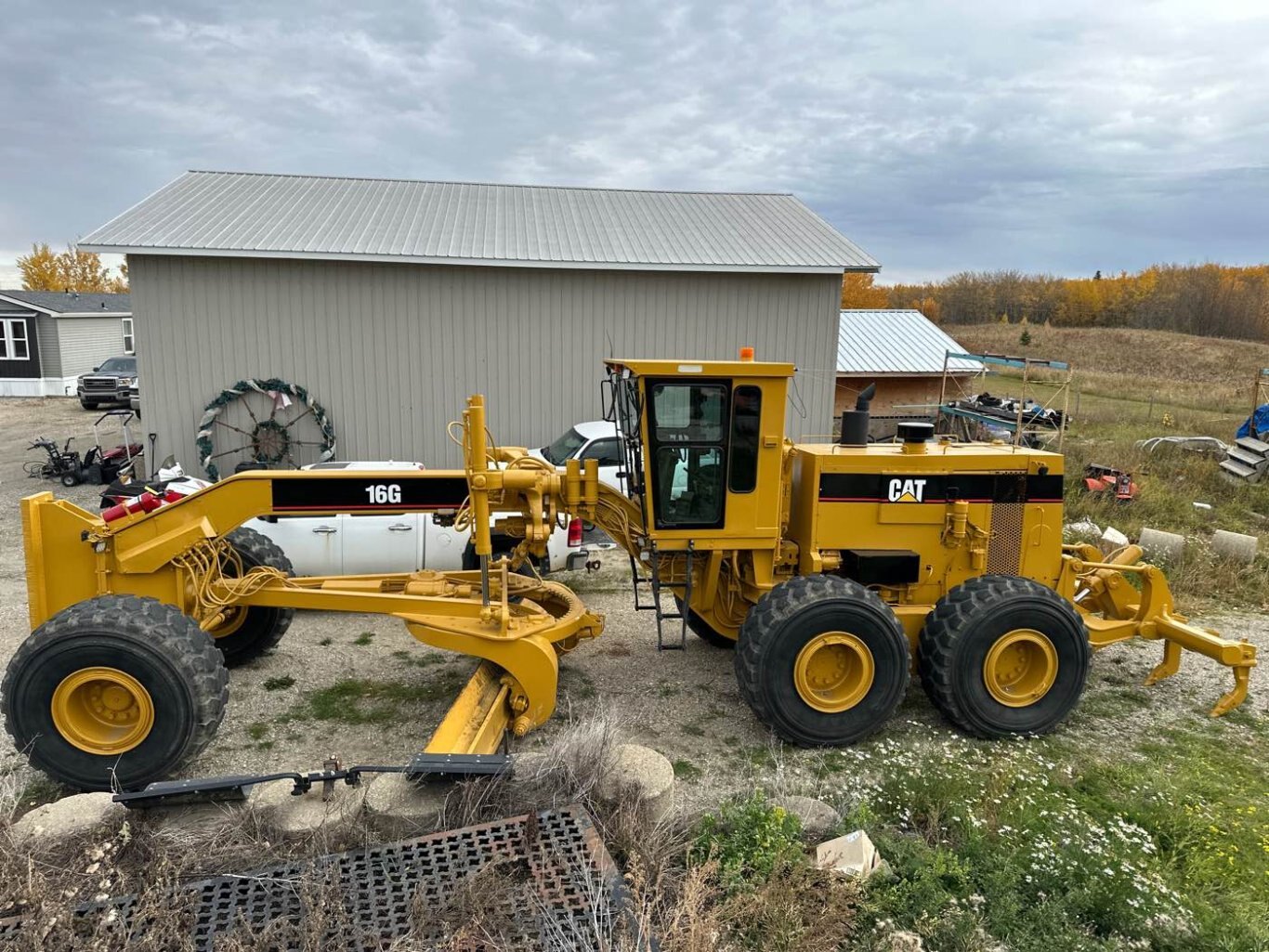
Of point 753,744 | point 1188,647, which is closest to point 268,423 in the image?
point 753,744

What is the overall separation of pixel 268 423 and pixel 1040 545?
458 inches

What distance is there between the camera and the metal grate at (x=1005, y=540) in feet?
20.9

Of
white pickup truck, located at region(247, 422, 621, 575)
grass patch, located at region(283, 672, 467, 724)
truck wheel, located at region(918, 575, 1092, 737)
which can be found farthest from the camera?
white pickup truck, located at region(247, 422, 621, 575)

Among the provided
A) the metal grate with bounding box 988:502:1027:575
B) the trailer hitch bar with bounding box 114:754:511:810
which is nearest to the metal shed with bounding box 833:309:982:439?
the metal grate with bounding box 988:502:1027:575

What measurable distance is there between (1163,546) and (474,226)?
39.0ft

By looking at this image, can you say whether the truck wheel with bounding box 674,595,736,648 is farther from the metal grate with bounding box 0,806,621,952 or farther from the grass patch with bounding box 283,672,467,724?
the metal grate with bounding box 0,806,621,952

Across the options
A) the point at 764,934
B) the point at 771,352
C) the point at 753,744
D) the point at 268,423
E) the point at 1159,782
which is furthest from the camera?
the point at 771,352

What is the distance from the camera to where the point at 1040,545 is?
647 cm

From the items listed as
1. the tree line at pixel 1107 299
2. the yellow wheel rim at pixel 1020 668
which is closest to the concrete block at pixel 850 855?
the yellow wheel rim at pixel 1020 668

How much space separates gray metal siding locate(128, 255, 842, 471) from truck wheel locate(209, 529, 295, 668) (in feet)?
24.5

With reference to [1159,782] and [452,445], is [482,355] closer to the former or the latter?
[452,445]

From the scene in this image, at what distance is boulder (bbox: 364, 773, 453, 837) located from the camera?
4.19 metres

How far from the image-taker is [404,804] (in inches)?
167

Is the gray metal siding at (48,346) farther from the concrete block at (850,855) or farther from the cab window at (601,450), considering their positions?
the concrete block at (850,855)
